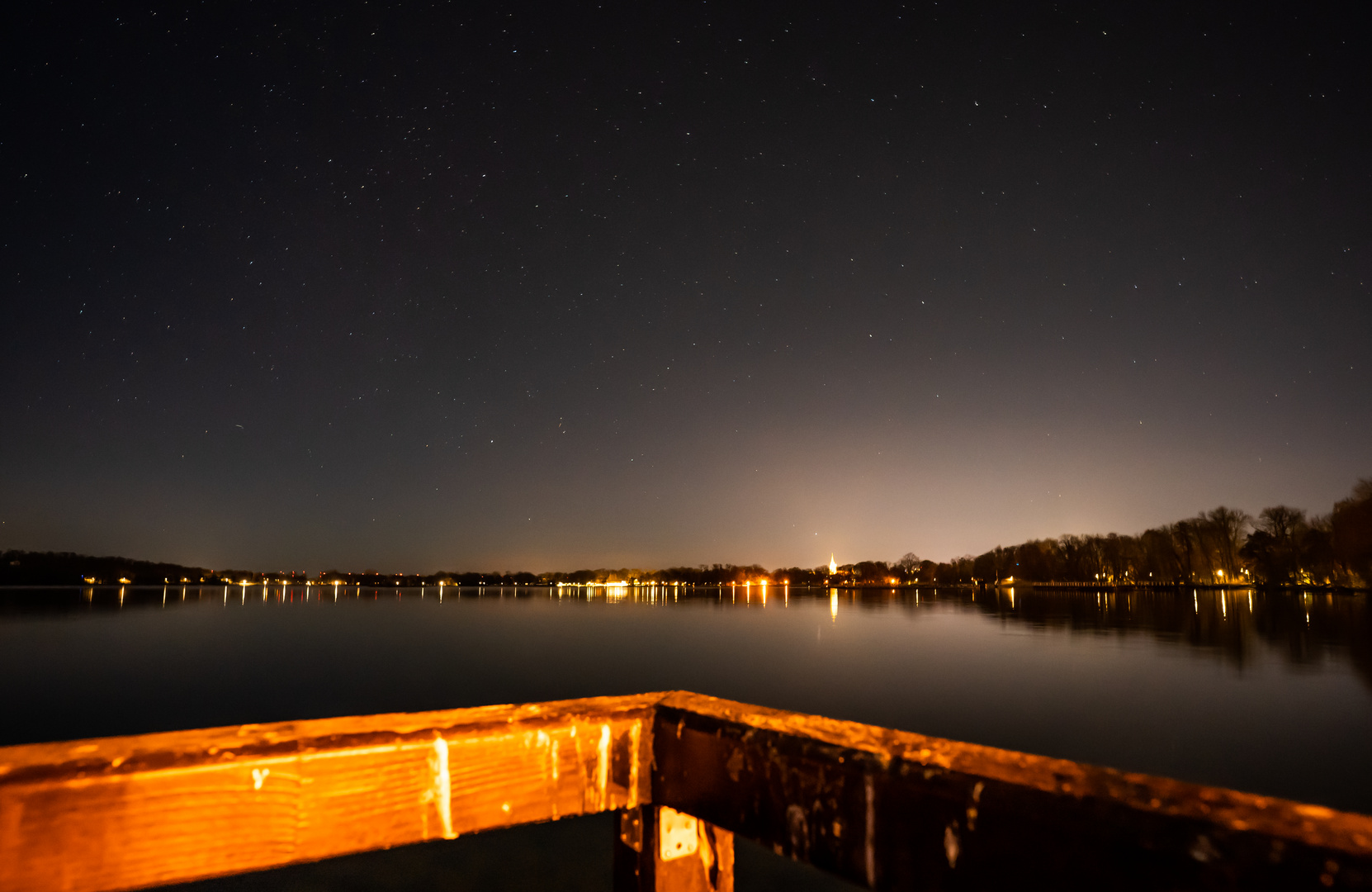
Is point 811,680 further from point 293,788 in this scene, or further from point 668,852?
point 293,788

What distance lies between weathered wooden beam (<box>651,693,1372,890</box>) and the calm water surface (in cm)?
1033

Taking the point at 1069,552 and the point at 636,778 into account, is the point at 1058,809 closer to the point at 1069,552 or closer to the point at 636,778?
the point at 636,778

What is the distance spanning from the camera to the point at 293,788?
1351 millimetres

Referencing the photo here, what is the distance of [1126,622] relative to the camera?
5788 centimetres

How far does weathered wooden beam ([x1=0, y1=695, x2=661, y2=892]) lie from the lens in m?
1.19

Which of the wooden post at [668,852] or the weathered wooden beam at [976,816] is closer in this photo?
the weathered wooden beam at [976,816]

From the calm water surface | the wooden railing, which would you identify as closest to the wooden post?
the wooden railing

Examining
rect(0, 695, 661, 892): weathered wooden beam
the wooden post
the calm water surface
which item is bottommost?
the calm water surface

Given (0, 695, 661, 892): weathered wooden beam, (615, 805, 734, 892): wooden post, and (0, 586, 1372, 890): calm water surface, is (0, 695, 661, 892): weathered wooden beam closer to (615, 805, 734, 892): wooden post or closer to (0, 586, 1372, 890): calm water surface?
(615, 805, 734, 892): wooden post

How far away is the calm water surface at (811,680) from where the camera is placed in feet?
60.5

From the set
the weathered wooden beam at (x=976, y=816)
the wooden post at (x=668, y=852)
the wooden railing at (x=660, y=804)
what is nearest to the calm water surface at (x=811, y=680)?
the wooden post at (x=668, y=852)

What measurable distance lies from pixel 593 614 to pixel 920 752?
3026 inches

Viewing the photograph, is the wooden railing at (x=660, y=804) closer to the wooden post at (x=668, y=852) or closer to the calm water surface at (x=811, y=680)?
the wooden post at (x=668, y=852)

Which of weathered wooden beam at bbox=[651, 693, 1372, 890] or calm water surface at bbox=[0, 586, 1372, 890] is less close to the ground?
weathered wooden beam at bbox=[651, 693, 1372, 890]
